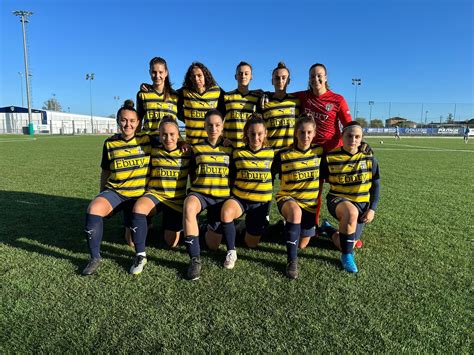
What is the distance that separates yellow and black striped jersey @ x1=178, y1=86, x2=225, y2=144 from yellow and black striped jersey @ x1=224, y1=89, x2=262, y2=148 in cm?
12

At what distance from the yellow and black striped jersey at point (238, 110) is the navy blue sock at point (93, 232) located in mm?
1591

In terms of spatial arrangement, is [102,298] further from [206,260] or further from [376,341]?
[376,341]

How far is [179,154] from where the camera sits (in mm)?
3330

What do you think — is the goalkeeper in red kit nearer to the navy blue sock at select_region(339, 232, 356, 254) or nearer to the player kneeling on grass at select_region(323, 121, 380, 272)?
the player kneeling on grass at select_region(323, 121, 380, 272)

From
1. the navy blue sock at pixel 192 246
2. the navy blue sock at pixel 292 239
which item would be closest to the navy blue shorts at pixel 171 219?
the navy blue sock at pixel 192 246

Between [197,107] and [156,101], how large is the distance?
459 millimetres

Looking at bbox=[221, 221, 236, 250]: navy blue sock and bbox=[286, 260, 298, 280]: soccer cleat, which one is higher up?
bbox=[221, 221, 236, 250]: navy blue sock

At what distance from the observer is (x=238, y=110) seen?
369 cm

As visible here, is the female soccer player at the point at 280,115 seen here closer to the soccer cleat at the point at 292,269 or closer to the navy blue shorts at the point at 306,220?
the navy blue shorts at the point at 306,220

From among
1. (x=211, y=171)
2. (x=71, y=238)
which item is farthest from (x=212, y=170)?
(x=71, y=238)

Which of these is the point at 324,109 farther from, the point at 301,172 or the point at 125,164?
the point at 125,164

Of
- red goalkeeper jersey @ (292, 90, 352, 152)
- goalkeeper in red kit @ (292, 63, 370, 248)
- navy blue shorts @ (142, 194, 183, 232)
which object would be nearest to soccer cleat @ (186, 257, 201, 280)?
navy blue shorts @ (142, 194, 183, 232)

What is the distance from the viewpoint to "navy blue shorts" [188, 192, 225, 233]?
321 cm

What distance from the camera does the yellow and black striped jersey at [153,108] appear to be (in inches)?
146
